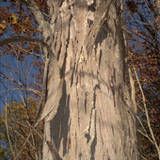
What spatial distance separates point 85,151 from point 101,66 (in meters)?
0.33

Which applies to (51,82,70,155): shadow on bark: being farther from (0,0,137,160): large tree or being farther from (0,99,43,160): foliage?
(0,99,43,160): foliage

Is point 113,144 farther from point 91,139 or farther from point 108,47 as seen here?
point 108,47

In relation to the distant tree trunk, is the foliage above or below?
below

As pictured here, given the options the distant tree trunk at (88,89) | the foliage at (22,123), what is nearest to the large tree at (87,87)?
the distant tree trunk at (88,89)

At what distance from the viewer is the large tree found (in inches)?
50.7

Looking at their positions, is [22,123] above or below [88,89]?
below

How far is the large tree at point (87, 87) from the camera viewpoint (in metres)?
1.29

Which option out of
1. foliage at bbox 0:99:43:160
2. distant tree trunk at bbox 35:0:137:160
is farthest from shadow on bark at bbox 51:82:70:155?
foliage at bbox 0:99:43:160

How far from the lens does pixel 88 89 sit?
135 cm

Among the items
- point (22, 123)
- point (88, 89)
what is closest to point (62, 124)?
point (88, 89)

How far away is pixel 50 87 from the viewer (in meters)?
1.43

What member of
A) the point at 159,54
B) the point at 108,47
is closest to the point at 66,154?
the point at 108,47

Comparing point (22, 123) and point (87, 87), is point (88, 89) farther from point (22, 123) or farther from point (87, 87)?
point (22, 123)

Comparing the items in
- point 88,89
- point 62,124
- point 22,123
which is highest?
point 88,89
